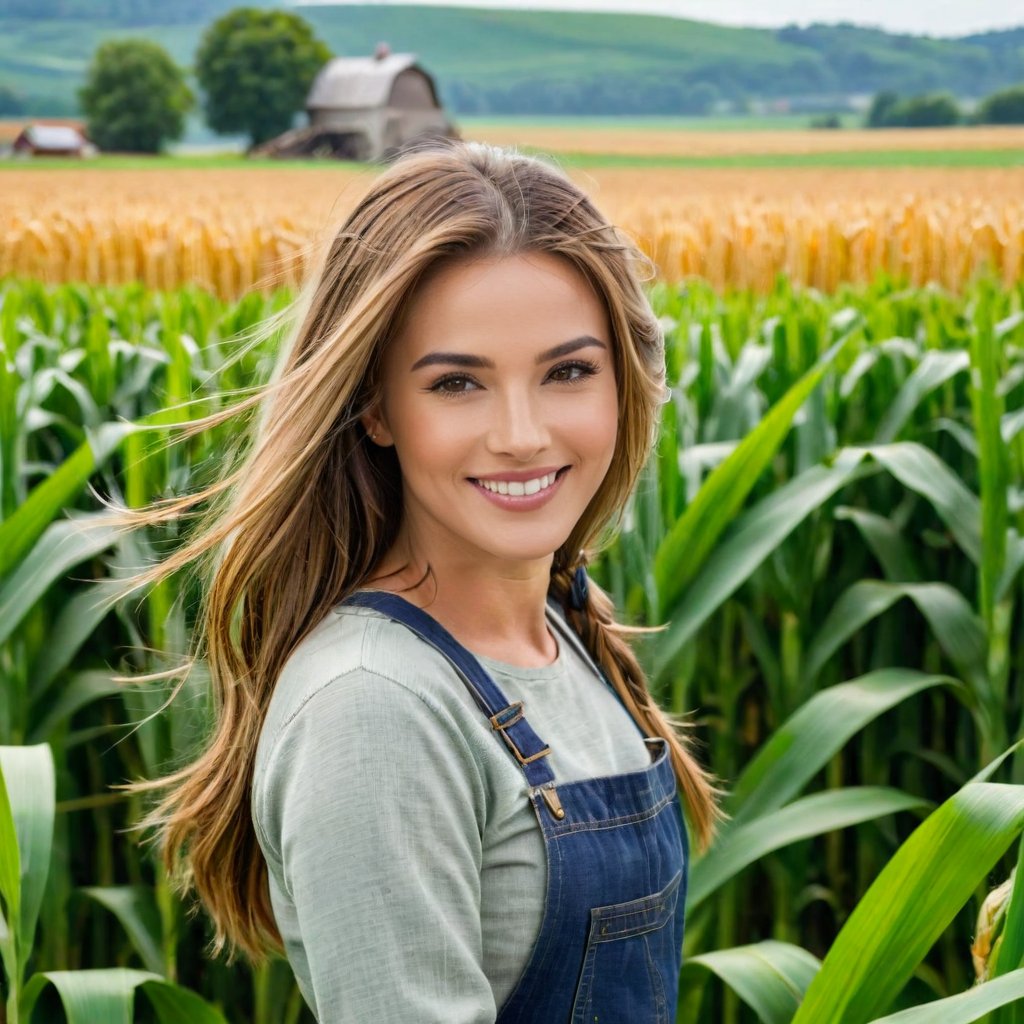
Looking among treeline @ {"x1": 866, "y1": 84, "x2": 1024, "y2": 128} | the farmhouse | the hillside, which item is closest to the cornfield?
the farmhouse

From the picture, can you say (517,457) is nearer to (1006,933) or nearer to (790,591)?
(1006,933)

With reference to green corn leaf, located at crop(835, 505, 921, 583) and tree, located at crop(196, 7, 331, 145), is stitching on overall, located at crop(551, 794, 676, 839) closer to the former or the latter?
green corn leaf, located at crop(835, 505, 921, 583)

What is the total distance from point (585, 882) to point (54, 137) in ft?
216

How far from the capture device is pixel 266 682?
47.9 inches

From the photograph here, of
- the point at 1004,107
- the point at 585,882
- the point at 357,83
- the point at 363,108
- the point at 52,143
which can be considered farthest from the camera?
the point at 357,83

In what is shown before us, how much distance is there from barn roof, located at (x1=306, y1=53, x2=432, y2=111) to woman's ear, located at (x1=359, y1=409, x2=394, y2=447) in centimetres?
6150

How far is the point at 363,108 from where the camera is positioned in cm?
6056

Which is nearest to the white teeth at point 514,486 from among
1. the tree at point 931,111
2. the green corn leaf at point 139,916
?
the green corn leaf at point 139,916

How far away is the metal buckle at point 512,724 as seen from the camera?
1.09m

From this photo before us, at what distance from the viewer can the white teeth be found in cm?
116

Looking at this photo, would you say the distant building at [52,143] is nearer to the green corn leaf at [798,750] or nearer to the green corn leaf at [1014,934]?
the green corn leaf at [798,750]

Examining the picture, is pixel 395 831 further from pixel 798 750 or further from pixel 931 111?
pixel 931 111

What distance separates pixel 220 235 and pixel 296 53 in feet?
197

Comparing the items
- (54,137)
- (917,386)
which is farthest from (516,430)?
(54,137)
